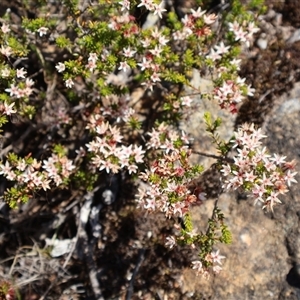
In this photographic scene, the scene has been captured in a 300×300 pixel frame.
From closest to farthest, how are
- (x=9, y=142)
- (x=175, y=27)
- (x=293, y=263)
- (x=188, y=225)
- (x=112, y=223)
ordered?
(x=188, y=225) → (x=293, y=263) → (x=175, y=27) → (x=112, y=223) → (x=9, y=142)

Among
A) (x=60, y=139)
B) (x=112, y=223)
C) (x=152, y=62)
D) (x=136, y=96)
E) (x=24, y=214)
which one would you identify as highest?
(x=152, y=62)

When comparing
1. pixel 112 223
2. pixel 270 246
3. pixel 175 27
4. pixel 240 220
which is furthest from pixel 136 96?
pixel 270 246

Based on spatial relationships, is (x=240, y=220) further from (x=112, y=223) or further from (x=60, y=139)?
(x=60, y=139)

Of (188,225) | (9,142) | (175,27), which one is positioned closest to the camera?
(188,225)

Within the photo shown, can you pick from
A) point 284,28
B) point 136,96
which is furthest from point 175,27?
point 284,28

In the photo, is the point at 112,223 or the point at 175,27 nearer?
the point at 175,27

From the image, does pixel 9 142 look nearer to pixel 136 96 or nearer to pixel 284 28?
pixel 136 96

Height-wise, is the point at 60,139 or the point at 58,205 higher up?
the point at 60,139
